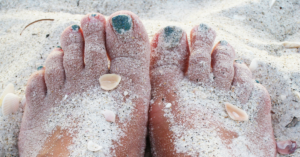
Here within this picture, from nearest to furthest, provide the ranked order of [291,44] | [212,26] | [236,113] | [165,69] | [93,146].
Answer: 1. [93,146]
2. [236,113]
3. [165,69]
4. [291,44]
5. [212,26]

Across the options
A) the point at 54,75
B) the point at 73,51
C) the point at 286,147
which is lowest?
the point at 286,147

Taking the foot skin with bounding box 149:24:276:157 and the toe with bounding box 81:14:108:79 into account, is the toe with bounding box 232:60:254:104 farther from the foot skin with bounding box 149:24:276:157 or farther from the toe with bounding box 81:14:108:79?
the toe with bounding box 81:14:108:79

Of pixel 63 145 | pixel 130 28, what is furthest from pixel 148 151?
pixel 130 28

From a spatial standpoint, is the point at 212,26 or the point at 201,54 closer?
the point at 201,54

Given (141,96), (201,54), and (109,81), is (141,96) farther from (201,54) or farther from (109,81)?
(201,54)

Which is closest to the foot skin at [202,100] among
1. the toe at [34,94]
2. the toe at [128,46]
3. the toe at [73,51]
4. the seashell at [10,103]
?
the toe at [128,46]

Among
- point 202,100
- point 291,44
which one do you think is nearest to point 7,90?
point 202,100

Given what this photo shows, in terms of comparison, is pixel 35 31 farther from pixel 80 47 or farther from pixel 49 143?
pixel 49 143
